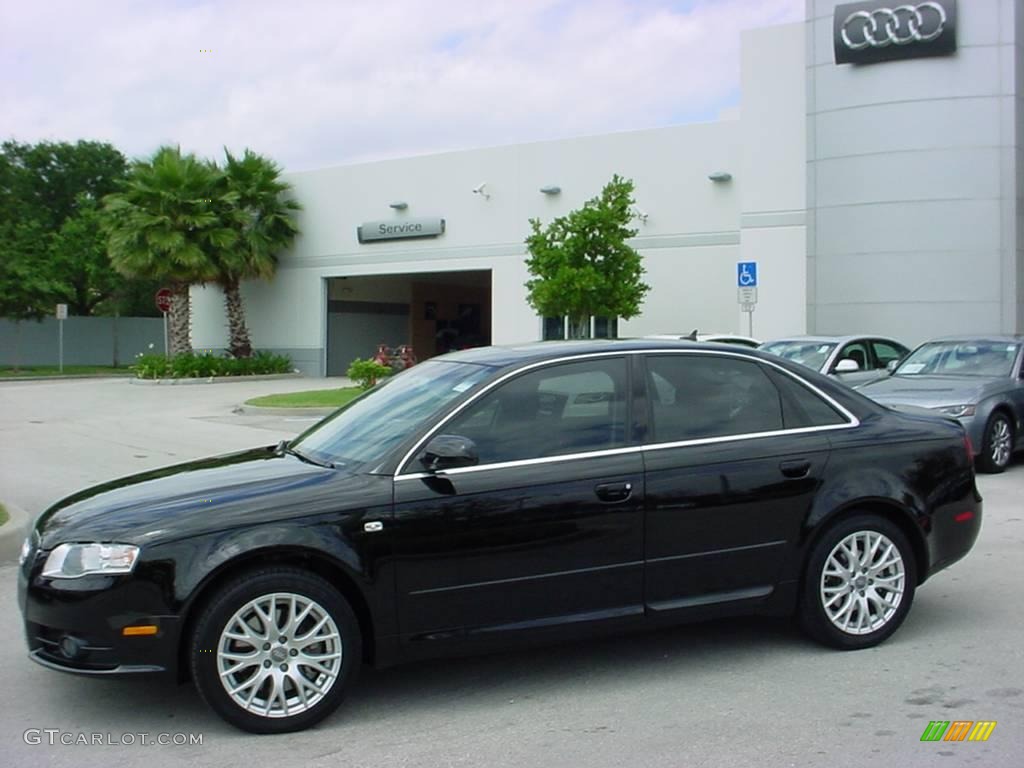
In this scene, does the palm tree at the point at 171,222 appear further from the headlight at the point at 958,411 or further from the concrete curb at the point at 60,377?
the headlight at the point at 958,411

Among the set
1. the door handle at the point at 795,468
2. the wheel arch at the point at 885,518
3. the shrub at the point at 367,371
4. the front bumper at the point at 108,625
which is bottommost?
the front bumper at the point at 108,625

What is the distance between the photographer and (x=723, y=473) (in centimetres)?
544

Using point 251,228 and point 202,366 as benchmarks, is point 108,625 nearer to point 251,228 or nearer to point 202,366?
point 202,366

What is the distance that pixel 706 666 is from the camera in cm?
560

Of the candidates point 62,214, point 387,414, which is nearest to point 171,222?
point 62,214

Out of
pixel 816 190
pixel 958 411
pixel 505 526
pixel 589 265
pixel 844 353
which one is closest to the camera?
pixel 505 526

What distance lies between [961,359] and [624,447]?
383 inches

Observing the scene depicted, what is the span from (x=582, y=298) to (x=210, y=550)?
2020cm

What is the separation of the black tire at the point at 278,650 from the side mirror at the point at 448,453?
0.72 meters

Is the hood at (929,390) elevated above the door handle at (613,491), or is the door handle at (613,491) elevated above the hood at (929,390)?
the hood at (929,390)

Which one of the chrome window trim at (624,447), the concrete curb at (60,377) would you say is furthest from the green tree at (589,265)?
the concrete curb at (60,377)

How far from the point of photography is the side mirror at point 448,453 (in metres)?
4.92

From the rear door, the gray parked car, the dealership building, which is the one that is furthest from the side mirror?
the dealership building

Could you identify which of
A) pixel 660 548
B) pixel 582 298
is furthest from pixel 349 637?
pixel 582 298
